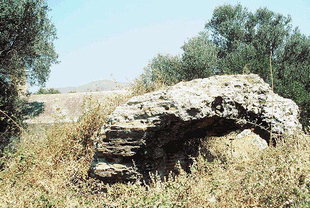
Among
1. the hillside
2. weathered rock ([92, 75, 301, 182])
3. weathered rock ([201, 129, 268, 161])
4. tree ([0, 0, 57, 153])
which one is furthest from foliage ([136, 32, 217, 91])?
weathered rock ([92, 75, 301, 182])

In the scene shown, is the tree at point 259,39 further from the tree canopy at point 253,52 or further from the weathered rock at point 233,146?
the weathered rock at point 233,146

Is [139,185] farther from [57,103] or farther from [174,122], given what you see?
[57,103]

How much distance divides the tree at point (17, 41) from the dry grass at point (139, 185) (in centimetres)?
528

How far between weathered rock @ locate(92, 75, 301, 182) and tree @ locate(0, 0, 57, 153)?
8037 millimetres

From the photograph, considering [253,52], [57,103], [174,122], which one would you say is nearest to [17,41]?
[57,103]

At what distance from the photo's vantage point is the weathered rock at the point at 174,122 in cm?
650

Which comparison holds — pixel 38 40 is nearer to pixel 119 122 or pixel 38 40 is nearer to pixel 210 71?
pixel 119 122

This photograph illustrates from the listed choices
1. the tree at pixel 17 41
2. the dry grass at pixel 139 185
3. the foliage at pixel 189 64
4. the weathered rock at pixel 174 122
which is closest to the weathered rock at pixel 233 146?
the weathered rock at pixel 174 122

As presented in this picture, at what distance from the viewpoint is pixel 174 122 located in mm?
6633

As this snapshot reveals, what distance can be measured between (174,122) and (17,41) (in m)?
11.9

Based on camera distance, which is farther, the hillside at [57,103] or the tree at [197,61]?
the tree at [197,61]

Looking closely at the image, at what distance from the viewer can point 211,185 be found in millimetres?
4953

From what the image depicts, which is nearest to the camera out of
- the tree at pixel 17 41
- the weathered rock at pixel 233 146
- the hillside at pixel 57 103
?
the weathered rock at pixel 233 146

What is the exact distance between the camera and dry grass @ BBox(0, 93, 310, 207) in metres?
4.17
